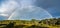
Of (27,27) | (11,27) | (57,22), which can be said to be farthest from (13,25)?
(57,22)

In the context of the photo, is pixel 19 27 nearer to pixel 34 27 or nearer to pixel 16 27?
pixel 16 27

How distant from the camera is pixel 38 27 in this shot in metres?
42.8

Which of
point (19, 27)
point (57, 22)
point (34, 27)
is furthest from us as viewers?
point (57, 22)

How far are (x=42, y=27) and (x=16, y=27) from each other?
8.12 metres

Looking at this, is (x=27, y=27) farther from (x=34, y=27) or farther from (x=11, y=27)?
(x=11, y=27)

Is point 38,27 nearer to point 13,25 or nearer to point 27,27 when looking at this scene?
point 27,27

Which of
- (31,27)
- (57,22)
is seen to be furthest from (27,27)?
(57,22)

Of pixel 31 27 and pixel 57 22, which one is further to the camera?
pixel 57 22

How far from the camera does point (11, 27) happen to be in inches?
1598

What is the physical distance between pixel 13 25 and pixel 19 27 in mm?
2140

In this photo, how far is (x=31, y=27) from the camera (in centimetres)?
4272

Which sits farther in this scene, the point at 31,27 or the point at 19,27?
the point at 31,27

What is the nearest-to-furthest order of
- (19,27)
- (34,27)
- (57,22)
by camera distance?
(19,27) → (34,27) → (57,22)

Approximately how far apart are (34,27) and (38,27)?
1.16 metres
